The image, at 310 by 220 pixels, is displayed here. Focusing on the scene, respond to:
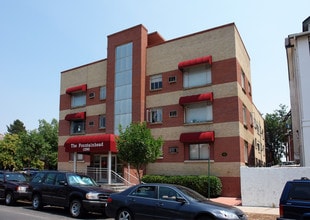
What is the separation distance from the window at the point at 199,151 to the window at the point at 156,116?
3771 mm

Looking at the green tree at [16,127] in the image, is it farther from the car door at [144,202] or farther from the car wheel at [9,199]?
the car door at [144,202]

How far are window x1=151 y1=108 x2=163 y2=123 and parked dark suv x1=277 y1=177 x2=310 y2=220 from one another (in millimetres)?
17915

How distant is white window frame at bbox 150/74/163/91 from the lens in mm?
27531

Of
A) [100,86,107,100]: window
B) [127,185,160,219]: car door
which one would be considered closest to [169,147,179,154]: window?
[100,86,107,100]: window

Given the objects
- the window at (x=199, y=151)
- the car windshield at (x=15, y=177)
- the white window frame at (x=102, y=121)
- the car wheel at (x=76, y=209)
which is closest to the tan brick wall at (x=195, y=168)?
the window at (x=199, y=151)

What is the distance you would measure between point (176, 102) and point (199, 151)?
4.36 m

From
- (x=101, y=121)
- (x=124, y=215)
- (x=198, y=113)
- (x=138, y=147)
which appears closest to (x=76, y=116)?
(x=101, y=121)

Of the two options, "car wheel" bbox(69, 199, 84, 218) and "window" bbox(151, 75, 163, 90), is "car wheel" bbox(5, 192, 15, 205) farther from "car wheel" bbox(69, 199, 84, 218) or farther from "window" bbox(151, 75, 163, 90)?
"window" bbox(151, 75, 163, 90)

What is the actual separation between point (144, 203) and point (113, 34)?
2325 cm

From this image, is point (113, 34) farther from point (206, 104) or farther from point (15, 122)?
point (15, 122)

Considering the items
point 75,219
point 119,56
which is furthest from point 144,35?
point 75,219

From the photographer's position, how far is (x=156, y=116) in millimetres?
27312

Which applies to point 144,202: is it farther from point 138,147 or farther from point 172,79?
point 172,79

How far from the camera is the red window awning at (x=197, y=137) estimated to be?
76.7 ft
